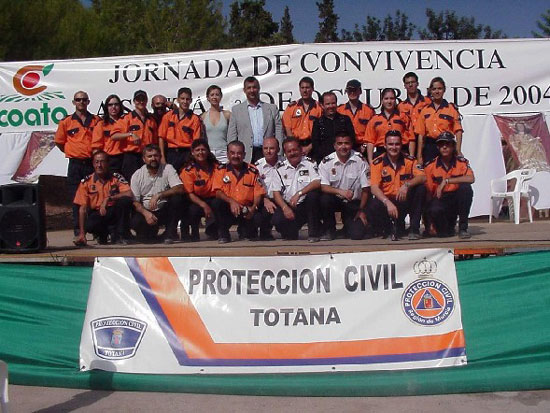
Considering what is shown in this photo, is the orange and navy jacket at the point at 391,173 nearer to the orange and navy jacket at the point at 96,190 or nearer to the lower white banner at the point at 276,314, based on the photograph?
the lower white banner at the point at 276,314

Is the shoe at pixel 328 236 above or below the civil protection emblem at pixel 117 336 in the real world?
above

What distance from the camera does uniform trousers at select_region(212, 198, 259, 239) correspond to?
7516 mm

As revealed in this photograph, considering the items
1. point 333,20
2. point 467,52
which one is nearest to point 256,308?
point 467,52

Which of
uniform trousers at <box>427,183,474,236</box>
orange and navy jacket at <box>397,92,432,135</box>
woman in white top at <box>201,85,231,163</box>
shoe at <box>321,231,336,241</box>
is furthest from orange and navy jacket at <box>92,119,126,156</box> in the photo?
uniform trousers at <box>427,183,474,236</box>

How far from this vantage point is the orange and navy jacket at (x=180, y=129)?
8.68 meters

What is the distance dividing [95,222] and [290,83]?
157 inches

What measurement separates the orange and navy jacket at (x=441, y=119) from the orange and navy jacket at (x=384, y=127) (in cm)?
24

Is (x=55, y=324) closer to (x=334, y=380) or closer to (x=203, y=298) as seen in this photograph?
(x=203, y=298)

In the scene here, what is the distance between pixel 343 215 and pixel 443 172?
3.69 ft

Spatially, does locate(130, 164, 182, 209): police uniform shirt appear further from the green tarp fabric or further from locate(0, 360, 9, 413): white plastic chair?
locate(0, 360, 9, 413): white plastic chair

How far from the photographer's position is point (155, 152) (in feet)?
26.0

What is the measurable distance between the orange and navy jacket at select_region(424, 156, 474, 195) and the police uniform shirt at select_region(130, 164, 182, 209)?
263 cm

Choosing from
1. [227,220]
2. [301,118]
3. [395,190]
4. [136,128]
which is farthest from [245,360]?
[136,128]

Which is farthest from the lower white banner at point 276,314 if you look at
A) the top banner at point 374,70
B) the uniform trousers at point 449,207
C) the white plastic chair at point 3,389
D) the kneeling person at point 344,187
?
the top banner at point 374,70
